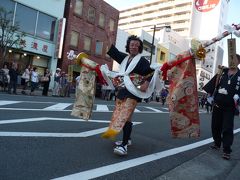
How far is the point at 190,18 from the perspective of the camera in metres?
88.1

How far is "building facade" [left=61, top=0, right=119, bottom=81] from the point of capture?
2702 centimetres

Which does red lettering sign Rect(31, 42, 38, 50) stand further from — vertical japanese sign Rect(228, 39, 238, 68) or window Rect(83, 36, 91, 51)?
vertical japanese sign Rect(228, 39, 238, 68)

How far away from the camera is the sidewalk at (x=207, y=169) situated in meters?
4.20

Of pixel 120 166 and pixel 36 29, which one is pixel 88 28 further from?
pixel 120 166

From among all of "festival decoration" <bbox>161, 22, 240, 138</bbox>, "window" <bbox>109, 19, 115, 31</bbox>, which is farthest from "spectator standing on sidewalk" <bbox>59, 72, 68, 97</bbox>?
"festival decoration" <bbox>161, 22, 240, 138</bbox>

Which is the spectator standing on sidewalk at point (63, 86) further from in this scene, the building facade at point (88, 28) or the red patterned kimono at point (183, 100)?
the red patterned kimono at point (183, 100)

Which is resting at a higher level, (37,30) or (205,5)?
(205,5)

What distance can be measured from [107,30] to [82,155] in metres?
28.4

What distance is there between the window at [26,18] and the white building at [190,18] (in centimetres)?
6461

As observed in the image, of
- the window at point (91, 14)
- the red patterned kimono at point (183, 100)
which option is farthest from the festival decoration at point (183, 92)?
the window at point (91, 14)

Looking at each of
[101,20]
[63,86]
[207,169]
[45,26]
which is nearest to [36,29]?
[45,26]

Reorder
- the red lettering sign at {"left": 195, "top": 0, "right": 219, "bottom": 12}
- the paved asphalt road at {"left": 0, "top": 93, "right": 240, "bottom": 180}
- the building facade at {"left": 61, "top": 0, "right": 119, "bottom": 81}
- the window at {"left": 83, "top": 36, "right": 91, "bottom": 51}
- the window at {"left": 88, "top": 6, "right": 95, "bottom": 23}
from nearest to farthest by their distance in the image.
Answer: the paved asphalt road at {"left": 0, "top": 93, "right": 240, "bottom": 180} < the building facade at {"left": 61, "top": 0, "right": 119, "bottom": 81} < the window at {"left": 83, "top": 36, "right": 91, "bottom": 51} < the window at {"left": 88, "top": 6, "right": 95, "bottom": 23} < the red lettering sign at {"left": 195, "top": 0, "right": 219, "bottom": 12}

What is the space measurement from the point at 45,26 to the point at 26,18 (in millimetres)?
1894

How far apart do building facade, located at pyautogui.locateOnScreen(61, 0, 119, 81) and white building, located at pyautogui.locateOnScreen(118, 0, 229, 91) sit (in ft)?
181
